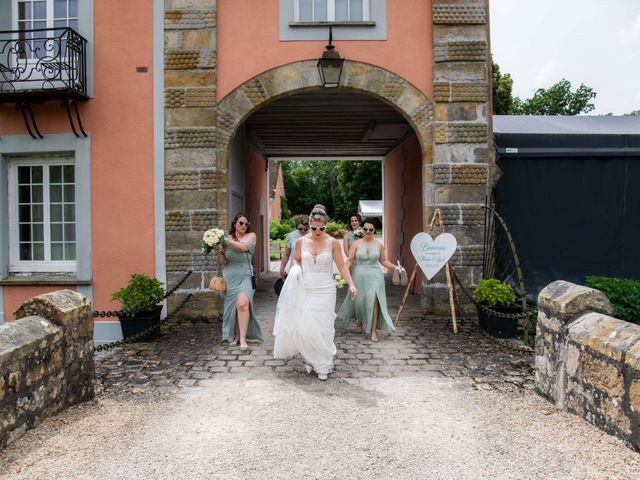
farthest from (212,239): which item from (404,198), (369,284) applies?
(404,198)

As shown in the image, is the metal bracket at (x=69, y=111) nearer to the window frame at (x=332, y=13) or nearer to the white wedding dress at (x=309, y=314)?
the window frame at (x=332, y=13)

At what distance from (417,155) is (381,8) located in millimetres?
4042

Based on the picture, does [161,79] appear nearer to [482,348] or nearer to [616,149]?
[482,348]

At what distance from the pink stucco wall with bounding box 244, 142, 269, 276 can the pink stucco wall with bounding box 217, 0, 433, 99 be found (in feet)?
11.2

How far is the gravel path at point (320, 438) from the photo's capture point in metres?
3.30

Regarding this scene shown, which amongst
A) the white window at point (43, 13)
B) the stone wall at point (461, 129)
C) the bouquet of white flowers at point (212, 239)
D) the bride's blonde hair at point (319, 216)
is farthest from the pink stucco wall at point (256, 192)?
the bride's blonde hair at point (319, 216)

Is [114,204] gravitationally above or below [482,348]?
above

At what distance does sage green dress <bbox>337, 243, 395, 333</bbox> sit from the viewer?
273 inches

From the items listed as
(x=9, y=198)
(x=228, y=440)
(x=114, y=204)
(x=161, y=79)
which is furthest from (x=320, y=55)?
(x=228, y=440)

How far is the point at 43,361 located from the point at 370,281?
4147mm

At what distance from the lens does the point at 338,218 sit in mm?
48062

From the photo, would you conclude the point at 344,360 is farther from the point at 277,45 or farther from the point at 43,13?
the point at 43,13

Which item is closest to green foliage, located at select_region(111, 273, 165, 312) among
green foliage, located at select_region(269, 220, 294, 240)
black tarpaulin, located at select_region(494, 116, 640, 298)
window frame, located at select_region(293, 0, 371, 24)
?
window frame, located at select_region(293, 0, 371, 24)

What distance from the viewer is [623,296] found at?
22.6 ft
